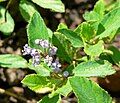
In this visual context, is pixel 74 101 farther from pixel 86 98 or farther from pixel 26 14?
pixel 86 98

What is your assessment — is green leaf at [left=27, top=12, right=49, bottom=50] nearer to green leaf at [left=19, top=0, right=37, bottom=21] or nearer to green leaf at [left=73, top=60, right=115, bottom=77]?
green leaf at [left=73, top=60, right=115, bottom=77]

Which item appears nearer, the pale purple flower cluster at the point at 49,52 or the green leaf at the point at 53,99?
the pale purple flower cluster at the point at 49,52

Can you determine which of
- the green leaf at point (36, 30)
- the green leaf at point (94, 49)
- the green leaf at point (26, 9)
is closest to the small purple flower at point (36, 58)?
the green leaf at point (36, 30)

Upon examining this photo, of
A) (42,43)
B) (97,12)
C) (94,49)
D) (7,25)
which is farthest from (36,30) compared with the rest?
(7,25)

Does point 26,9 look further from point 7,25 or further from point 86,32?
point 86,32

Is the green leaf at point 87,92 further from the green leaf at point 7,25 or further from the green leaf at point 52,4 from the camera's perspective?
the green leaf at point 7,25

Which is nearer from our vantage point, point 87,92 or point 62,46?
point 87,92
